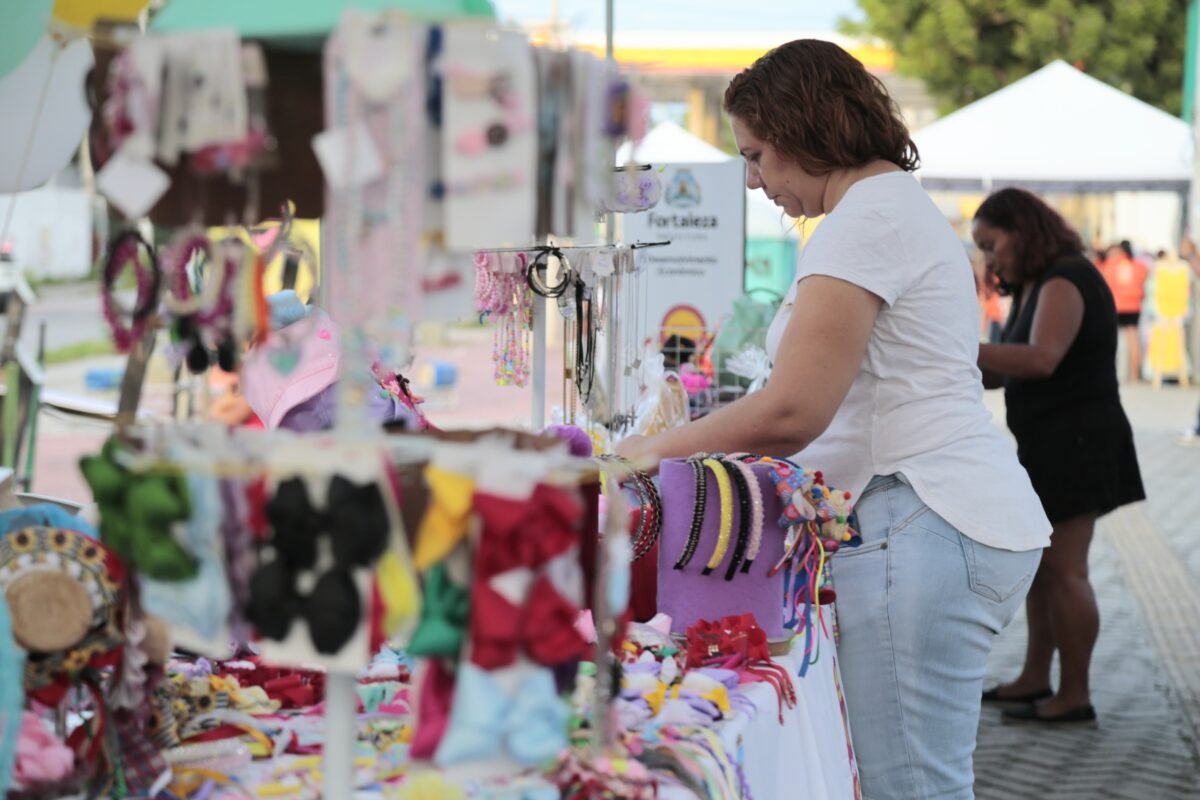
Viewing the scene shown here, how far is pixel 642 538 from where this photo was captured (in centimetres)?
200

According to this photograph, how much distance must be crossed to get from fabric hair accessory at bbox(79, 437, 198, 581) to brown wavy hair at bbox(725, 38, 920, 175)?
1140 millimetres

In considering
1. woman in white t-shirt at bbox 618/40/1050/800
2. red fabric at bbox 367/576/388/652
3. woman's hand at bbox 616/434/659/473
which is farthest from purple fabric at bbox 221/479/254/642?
woman in white t-shirt at bbox 618/40/1050/800

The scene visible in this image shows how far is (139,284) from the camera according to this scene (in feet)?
4.45

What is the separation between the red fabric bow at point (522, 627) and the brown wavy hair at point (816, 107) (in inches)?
41.2

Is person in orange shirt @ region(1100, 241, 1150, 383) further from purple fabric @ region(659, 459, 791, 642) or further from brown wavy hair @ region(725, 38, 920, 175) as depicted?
purple fabric @ region(659, 459, 791, 642)

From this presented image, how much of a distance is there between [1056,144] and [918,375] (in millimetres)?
5990

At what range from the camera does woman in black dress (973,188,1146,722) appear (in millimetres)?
3857

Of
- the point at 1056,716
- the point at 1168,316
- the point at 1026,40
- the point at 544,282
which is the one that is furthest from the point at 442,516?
the point at 1026,40

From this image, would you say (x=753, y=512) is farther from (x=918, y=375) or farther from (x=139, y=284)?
(x=139, y=284)

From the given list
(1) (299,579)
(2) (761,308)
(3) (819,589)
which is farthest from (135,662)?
(2) (761,308)

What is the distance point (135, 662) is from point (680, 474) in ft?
2.68

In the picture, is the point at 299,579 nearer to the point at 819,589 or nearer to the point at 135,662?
the point at 135,662

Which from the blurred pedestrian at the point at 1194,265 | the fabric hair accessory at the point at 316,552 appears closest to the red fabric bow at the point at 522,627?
the fabric hair accessory at the point at 316,552

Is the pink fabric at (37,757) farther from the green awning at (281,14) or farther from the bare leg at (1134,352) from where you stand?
the bare leg at (1134,352)
